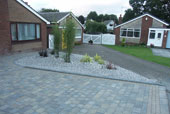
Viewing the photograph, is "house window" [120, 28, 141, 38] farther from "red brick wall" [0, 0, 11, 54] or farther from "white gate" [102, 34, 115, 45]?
"red brick wall" [0, 0, 11, 54]

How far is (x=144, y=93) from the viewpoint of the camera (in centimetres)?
484

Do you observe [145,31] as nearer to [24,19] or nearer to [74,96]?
[24,19]

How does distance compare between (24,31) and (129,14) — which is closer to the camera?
(24,31)

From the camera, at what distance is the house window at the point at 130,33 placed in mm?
22094

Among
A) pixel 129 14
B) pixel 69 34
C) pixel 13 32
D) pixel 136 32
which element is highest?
pixel 129 14

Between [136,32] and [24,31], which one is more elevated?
[136,32]

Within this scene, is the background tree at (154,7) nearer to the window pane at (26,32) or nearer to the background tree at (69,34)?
the window pane at (26,32)

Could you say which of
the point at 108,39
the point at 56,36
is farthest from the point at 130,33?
the point at 56,36

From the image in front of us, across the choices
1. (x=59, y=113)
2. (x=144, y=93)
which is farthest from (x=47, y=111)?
(x=144, y=93)

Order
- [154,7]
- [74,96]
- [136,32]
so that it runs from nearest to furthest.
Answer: [74,96] → [136,32] → [154,7]

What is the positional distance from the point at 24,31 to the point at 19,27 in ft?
1.94

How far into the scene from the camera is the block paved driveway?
3.64 m

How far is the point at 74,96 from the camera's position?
438cm

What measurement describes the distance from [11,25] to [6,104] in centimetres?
853
